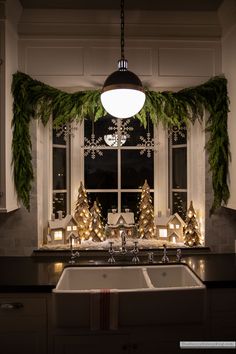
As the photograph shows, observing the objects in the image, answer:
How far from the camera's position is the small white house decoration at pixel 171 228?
2770 millimetres

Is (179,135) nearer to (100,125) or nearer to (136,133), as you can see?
(136,133)

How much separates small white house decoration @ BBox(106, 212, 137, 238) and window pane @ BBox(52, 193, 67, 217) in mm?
411

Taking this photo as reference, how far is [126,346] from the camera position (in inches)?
74.0

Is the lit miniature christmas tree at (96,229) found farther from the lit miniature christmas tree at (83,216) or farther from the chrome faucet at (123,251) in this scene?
the chrome faucet at (123,251)

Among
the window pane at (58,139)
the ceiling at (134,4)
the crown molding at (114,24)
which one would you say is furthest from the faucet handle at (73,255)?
the ceiling at (134,4)

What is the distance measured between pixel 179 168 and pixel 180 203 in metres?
0.31

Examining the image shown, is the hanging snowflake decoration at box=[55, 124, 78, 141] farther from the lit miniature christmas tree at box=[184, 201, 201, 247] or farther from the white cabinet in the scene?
the white cabinet

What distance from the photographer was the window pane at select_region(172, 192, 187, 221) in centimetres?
290

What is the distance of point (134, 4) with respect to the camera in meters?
2.43

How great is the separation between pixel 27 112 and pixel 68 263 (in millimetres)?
1184

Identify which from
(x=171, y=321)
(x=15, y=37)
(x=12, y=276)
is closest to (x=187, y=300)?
(x=171, y=321)

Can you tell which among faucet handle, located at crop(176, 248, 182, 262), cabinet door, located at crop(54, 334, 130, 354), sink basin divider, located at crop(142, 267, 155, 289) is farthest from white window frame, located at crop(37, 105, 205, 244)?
cabinet door, located at crop(54, 334, 130, 354)

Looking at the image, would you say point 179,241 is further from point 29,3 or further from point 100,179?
point 29,3

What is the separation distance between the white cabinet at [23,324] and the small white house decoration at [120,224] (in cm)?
98
